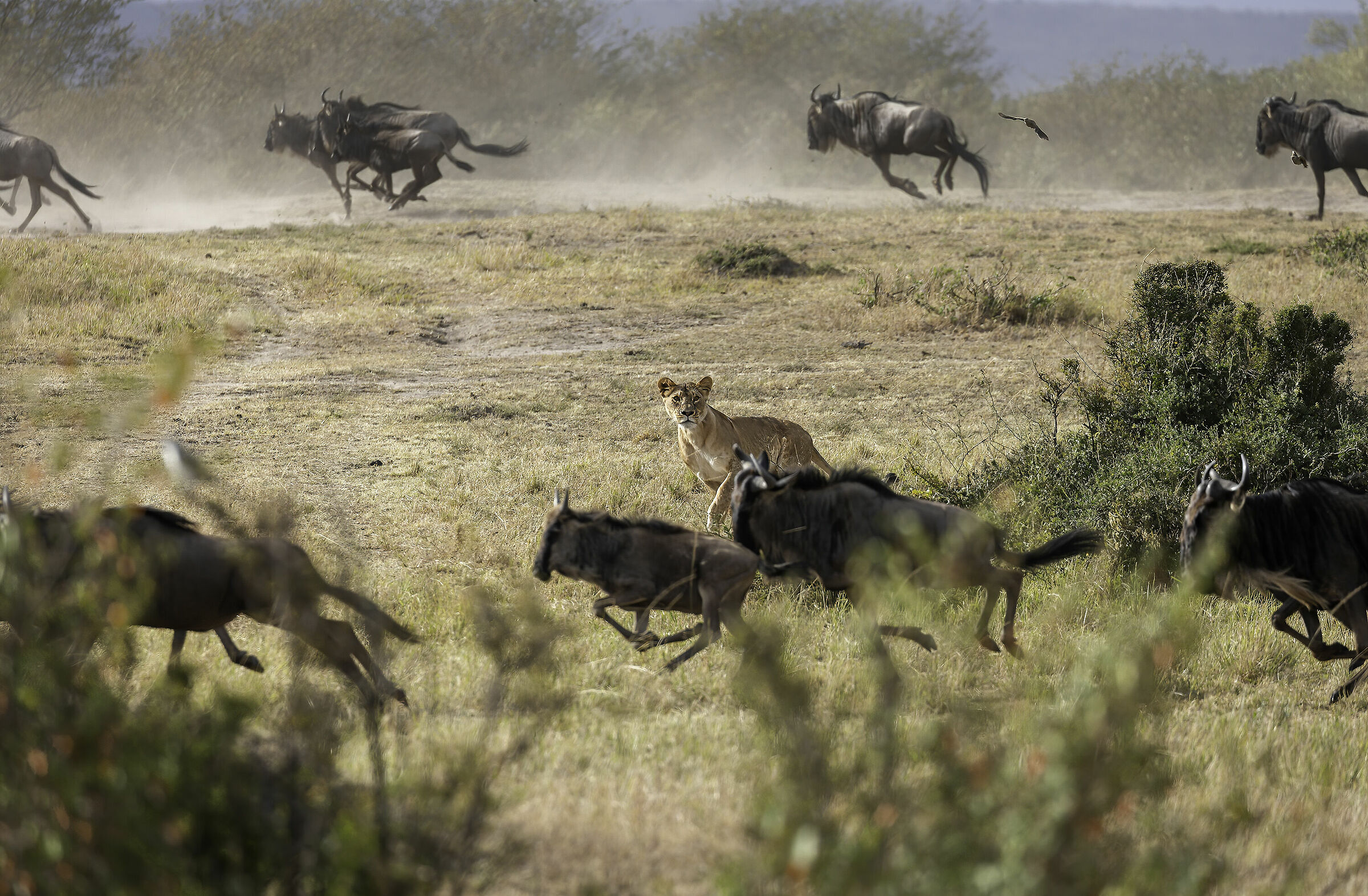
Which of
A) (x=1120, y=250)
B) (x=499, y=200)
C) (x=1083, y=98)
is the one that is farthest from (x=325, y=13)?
(x=1120, y=250)

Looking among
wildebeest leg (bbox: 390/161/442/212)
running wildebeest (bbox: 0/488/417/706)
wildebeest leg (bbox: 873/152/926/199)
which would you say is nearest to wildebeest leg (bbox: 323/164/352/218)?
wildebeest leg (bbox: 390/161/442/212)

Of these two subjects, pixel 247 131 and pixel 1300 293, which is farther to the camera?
pixel 247 131

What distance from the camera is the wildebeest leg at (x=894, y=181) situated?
30.2 m

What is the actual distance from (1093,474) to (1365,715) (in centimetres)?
307

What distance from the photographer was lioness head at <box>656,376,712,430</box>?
8.98 metres

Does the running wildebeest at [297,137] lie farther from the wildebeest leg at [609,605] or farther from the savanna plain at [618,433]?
the wildebeest leg at [609,605]

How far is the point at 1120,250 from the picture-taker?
2153cm

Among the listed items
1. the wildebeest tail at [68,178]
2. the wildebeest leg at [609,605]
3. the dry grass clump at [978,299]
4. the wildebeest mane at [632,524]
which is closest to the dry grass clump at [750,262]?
the dry grass clump at [978,299]

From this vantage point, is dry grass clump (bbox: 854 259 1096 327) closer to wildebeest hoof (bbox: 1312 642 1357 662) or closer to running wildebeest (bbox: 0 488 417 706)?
wildebeest hoof (bbox: 1312 642 1357 662)

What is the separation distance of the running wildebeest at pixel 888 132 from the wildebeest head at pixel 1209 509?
24.2 meters

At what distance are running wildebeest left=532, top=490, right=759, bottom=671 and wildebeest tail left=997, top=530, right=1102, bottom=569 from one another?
4.18 ft

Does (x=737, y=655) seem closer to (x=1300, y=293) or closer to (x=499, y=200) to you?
(x=1300, y=293)

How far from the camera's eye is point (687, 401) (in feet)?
29.8

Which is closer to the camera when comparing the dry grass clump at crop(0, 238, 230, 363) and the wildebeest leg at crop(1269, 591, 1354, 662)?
the wildebeest leg at crop(1269, 591, 1354, 662)
